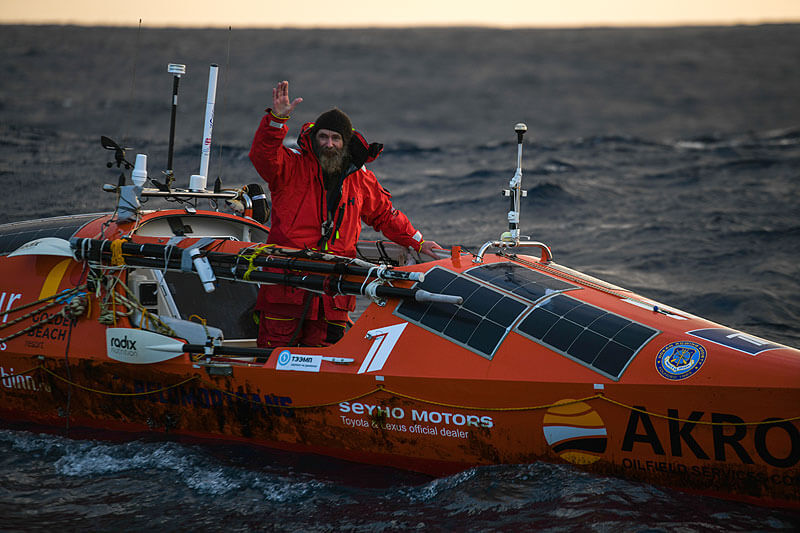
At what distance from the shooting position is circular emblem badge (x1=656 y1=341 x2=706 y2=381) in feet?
16.1

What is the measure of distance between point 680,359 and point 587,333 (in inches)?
22.4

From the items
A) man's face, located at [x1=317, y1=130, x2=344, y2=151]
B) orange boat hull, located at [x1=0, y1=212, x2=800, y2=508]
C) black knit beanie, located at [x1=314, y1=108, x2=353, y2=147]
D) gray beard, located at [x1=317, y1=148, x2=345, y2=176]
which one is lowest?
orange boat hull, located at [x1=0, y1=212, x2=800, y2=508]

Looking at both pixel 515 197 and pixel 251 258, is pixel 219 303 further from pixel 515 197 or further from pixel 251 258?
pixel 515 197

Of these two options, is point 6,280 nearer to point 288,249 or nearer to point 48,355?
point 48,355

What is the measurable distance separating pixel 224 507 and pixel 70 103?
35731mm

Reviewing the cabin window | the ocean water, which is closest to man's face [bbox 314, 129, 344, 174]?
the ocean water

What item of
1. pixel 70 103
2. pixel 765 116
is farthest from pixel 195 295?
pixel 765 116

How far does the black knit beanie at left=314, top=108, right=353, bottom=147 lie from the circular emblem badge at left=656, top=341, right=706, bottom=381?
2.69m

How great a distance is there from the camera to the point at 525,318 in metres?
5.45

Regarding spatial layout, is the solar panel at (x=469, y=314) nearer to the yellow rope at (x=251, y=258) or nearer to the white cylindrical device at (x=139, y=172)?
the yellow rope at (x=251, y=258)

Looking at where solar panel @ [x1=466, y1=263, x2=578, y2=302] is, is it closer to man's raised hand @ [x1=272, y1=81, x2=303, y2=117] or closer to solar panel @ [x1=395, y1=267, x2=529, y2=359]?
solar panel @ [x1=395, y1=267, x2=529, y2=359]

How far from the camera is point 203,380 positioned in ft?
20.4

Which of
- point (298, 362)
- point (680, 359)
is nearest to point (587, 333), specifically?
point (680, 359)

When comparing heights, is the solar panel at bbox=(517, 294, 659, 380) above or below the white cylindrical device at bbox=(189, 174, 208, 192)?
below
